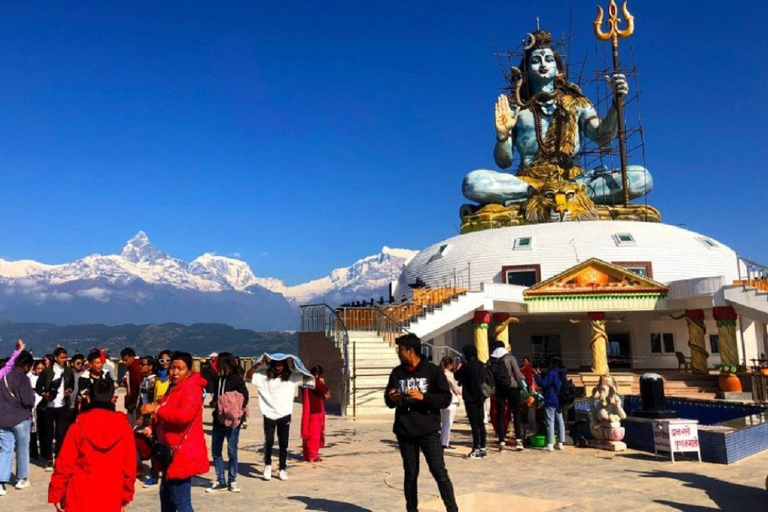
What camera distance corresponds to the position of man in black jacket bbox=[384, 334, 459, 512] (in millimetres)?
6016

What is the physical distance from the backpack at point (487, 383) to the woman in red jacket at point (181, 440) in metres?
5.37

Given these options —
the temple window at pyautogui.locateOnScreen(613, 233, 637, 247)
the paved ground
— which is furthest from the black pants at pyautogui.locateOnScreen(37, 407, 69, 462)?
the temple window at pyautogui.locateOnScreen(613, 233, 637, 247)

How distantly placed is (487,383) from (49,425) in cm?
671

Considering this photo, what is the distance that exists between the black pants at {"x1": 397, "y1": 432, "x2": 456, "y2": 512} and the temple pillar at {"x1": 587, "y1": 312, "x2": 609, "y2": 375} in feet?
64.6

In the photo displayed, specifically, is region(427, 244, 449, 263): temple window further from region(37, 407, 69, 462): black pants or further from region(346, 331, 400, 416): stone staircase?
region(37, 407, 69, 462): black pants

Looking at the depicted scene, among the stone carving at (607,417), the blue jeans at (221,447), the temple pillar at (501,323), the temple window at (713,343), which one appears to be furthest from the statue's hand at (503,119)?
the blue jeans at (221,447)

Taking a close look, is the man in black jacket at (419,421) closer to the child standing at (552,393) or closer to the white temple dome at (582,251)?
the child standing at (552,393)

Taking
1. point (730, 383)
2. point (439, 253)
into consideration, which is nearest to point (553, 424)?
point (730, 383)

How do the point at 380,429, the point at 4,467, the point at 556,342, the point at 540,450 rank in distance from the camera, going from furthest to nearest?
the point at 556,342 < the point at 380,429 < the point at 540,450 < the point at 4,467

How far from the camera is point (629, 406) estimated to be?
1553 centimetres

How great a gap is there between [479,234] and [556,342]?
623cm

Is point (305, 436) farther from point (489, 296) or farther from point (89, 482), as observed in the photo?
point (489, 296)

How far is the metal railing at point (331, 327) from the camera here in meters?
17.4

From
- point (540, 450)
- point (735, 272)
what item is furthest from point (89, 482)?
point (735, 272)
